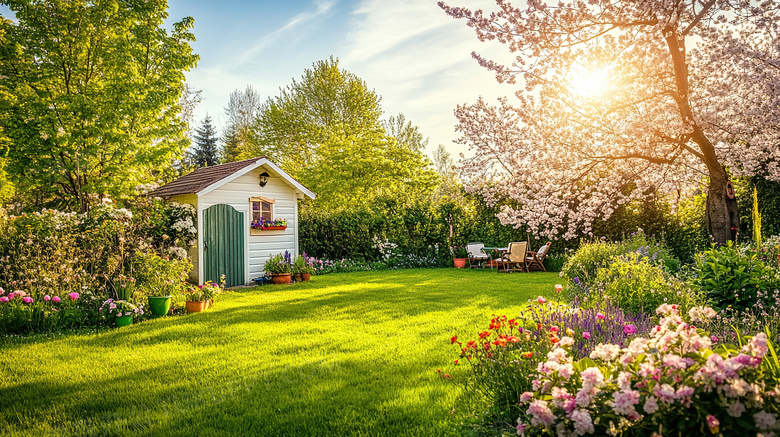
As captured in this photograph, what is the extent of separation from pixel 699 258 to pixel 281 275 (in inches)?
333

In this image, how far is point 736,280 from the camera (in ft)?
14.8

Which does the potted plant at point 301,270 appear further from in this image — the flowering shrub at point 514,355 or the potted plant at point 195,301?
the flowering shrub at point 514,355

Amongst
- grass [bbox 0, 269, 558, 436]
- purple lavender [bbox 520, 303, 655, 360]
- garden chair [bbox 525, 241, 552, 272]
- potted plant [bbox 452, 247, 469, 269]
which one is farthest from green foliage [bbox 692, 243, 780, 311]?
potted plant [bbox 452, 247, 469, 269]

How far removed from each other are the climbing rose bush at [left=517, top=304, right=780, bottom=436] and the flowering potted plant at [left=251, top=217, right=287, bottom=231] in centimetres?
1031

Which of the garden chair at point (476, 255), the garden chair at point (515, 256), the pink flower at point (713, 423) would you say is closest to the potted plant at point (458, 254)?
the garden chair at point (476, 255)

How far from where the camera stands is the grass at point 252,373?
3.03m

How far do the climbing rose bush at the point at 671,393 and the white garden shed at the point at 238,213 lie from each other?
A: 9666 mm

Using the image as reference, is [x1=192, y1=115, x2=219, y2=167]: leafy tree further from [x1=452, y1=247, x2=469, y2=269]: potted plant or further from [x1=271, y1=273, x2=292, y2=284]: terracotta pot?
[x1=271, y1=273, x2=292, y2=284]: terracotta pot

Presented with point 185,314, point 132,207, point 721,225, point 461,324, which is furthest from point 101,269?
point 721,225

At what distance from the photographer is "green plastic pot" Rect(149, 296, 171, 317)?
22.5 ft

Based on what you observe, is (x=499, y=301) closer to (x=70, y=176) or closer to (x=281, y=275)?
(x=281, y=275)

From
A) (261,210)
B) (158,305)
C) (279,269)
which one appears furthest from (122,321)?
(261,210)

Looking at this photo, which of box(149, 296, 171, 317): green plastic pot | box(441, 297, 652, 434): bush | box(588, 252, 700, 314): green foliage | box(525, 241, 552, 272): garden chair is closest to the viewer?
box(441, 297, 652, 434): bush

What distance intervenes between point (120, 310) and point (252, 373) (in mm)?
3455
